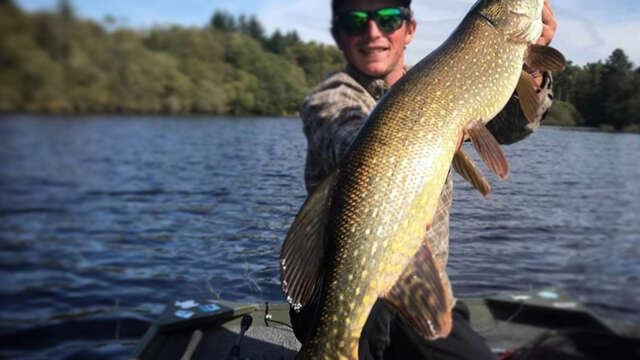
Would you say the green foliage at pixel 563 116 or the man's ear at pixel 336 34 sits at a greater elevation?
the man's ear at pixel 336 34

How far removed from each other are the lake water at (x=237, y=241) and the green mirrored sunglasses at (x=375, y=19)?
1.30 meters

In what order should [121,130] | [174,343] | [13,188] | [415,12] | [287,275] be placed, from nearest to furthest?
1. [287,275]
2. [415,12]
3. [174,343]
4. [13,188]
5. [121,130]

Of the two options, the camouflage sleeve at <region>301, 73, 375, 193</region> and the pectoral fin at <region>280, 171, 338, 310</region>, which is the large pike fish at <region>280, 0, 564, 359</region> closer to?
the pectoral fin at <region>280, 171, 338, 310</region>

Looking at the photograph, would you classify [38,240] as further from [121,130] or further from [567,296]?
[121,130]

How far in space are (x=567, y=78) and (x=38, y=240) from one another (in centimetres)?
1196

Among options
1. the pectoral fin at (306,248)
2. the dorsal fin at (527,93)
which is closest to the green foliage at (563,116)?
the dorsal fin at (527,93)

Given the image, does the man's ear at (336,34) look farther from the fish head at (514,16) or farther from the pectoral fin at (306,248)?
the pectoral fin at (306,248)

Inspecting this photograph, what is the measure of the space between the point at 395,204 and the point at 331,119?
2.79 ft

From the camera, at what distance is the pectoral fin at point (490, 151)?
2008 millimetres

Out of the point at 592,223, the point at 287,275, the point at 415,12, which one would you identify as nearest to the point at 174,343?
the point at 287,275

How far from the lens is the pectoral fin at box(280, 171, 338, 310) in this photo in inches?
77.2

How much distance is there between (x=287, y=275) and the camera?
2.02 metres

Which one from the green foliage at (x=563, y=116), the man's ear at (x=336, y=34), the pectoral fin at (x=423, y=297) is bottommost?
the pectoral fin at (x=423, y=297)

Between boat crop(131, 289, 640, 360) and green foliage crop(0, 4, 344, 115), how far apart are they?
193cm
